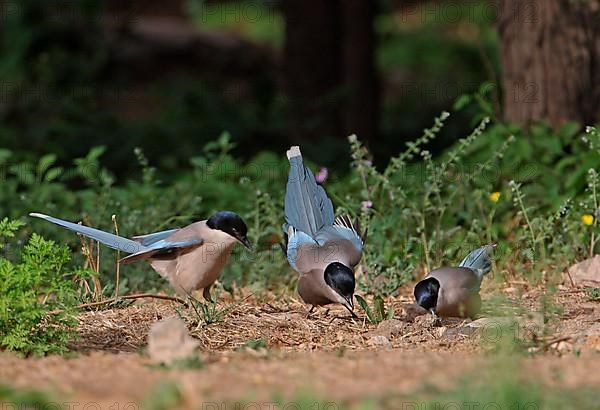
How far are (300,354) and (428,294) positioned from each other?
0.92 meters

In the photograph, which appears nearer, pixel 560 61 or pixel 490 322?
pixel 490 322

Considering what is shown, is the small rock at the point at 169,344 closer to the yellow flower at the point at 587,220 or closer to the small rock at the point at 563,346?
the small rock at the point at 563,346

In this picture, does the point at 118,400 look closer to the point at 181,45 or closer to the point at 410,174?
the point at 410,174

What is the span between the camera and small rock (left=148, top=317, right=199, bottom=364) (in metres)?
3.96

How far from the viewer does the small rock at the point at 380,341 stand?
4.89m

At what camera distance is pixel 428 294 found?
17.0 ft

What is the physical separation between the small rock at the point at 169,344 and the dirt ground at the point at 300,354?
0.18 ft

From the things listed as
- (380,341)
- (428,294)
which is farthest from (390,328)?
(428,294)

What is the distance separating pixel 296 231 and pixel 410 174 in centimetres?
178

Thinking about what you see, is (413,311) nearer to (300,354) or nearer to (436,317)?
(436,317)

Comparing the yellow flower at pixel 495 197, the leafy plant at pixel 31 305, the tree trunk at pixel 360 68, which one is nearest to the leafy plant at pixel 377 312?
the leafy plant at pixel 31 305

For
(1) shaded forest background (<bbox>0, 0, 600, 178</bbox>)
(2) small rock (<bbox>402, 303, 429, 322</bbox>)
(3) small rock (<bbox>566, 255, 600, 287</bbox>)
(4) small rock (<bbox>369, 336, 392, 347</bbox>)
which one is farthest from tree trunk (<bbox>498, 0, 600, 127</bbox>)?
(4) small rock (<bbox>369, 336, 392, 347</bbox>)

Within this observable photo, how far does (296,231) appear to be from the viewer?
19.2 feet

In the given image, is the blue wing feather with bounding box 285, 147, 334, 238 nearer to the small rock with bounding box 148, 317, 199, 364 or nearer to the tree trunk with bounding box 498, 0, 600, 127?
the small rock with bounding box 148, 317, 199, 364
